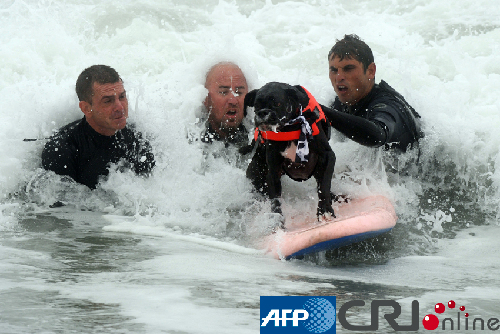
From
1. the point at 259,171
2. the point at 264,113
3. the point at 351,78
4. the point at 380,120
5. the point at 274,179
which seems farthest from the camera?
the point at 351,78

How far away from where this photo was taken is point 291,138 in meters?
3.61

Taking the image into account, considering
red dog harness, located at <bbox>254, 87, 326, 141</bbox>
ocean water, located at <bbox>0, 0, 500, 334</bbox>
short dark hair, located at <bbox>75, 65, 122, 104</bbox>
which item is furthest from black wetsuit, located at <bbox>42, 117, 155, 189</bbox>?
red dog harness, located at <bbox>254, 87, 326, 141</bbox>

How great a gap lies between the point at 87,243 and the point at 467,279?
2.25 metres

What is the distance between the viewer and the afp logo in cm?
227

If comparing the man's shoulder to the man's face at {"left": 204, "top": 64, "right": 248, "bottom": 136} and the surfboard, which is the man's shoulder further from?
the surfboard

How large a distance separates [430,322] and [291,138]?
63.3 inches

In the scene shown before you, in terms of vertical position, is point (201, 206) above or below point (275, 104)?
below

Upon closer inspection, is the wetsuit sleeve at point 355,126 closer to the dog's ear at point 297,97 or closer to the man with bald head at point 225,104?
the dog's ear at point 297,97

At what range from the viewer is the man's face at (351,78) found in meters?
4.65

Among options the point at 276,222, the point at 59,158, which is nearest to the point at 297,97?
the point at 276,222

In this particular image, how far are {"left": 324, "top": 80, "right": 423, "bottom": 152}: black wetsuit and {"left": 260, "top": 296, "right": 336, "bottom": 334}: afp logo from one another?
1.56 meters

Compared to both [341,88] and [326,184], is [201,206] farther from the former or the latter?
[341,88]

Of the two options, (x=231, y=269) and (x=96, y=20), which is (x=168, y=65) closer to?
(x=96, y=20)

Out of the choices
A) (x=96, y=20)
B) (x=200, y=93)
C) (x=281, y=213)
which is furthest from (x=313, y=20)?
(x=281, y=213)
